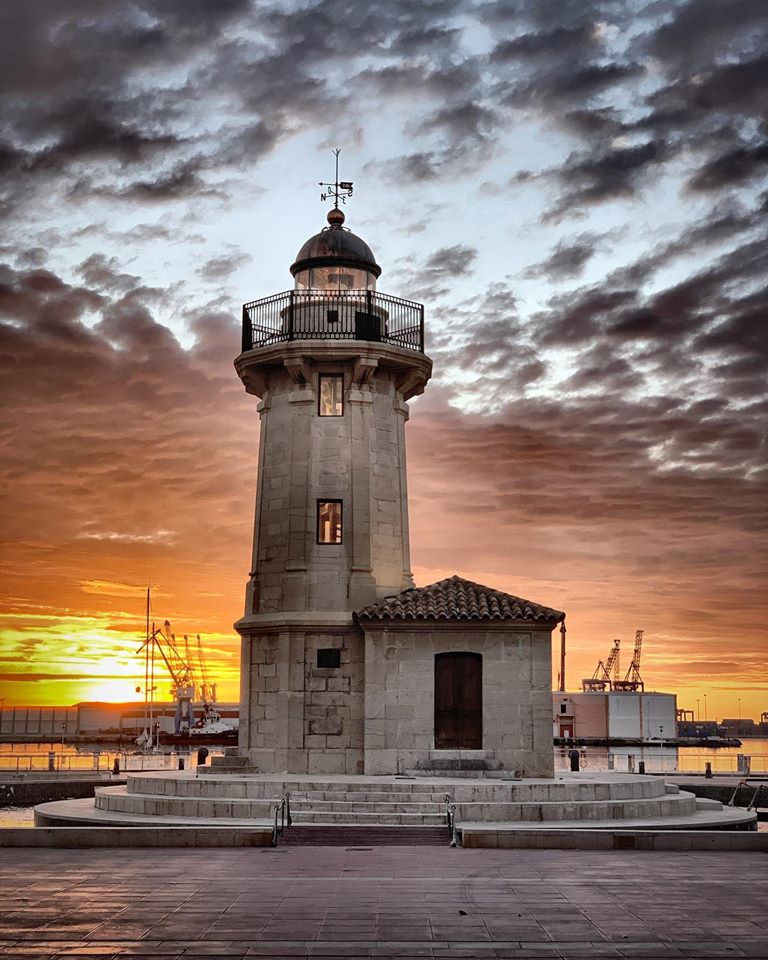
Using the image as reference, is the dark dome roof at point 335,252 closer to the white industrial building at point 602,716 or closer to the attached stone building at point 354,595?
the attached stone building at point 354,595

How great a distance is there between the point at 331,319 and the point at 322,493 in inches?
190

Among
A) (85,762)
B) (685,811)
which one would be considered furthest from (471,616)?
(85,762)

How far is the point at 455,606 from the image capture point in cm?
2927

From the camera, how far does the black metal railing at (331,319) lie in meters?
31.4

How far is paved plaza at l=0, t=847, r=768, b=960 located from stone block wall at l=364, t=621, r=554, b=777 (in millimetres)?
10808

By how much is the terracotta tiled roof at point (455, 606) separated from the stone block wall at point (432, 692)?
0.92 ft

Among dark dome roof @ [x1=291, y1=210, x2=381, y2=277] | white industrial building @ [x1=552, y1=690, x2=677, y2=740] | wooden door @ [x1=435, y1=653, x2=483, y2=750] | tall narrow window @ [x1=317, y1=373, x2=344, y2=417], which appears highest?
dark dome roof @ [x1=291, y1=210, x2=381, y2=277]

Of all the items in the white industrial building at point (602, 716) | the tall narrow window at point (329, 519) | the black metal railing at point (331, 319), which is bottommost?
the white industrial building at point (602, 716)

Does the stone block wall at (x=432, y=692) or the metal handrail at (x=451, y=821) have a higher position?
the stone block wall at (x=432, y=692)

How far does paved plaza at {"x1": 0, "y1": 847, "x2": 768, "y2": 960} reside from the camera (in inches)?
416

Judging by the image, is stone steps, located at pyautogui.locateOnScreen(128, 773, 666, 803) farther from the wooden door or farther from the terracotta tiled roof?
the terracotta tiled roof

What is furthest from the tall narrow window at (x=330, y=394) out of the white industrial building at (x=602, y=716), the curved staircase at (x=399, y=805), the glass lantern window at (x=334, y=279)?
the white industrial building at (x=602, y=716)

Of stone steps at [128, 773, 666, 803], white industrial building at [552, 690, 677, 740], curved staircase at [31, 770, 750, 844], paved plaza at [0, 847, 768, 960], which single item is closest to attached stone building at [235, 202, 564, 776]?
curved staircase at [31, 770, 750, 844]

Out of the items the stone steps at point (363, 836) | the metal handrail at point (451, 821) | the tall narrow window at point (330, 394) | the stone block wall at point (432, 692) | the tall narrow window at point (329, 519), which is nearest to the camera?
the metal handrail at point (451, 821)
